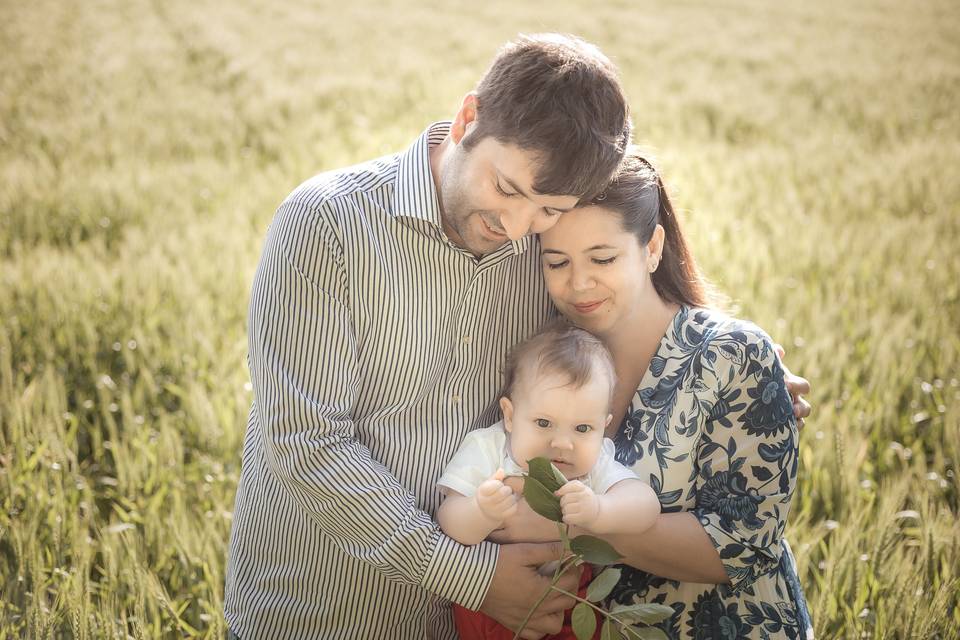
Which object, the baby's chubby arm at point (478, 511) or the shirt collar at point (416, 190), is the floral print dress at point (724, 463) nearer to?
the baby's chubby arm at point (478, 511)

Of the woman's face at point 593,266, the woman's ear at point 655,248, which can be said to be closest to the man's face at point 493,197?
the woman's face at point 593,266

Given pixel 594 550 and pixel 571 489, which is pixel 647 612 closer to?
pixel 594 550

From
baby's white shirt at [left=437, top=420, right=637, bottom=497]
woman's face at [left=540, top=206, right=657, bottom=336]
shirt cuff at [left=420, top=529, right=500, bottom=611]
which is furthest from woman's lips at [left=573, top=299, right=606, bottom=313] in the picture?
shirt cuff at [left=420, top=529, right=500, bottom=611]

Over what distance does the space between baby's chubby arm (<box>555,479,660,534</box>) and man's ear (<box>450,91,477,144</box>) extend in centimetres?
90

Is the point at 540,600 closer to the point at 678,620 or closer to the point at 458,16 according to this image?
the point at 678,620

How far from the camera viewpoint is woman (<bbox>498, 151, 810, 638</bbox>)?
2156 mm

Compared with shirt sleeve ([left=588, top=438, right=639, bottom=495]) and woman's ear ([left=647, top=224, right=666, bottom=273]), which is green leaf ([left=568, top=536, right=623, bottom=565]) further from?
woman's ear ([left=647, top=224, right=666, bottom=273])

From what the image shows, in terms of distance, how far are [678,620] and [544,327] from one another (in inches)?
34.2

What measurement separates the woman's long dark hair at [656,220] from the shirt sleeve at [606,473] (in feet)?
1.68

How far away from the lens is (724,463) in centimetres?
220

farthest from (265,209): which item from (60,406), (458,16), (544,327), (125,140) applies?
(458,16)

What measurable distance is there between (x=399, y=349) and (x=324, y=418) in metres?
0.29

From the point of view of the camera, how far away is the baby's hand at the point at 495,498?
197 centimetres

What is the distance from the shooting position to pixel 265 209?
19.8 feet
